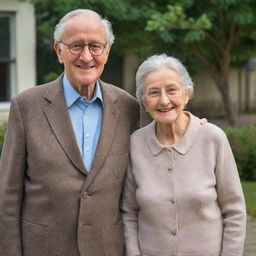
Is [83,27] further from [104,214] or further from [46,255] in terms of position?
[46,255]

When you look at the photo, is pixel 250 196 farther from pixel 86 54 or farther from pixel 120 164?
pixel 86 54

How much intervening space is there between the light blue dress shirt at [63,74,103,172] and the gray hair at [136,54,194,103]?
0.24m

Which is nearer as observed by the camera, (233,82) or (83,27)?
(83,27)

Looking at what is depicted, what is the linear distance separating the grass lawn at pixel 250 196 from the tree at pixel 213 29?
2749 millimetres

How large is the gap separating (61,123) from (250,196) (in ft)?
20.4

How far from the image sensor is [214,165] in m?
3.03

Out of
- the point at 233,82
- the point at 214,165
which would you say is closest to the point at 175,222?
the point at 214,165

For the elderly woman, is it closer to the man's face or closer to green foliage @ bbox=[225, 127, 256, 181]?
the man's face

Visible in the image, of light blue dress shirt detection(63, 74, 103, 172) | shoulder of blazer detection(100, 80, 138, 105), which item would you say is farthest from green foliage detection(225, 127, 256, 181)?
light blue dress shirt detection(63, 74, 103, 172)

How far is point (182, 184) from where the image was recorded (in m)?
3.03

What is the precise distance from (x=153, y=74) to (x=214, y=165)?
0.54 m

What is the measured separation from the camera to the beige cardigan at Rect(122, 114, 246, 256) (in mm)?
3018

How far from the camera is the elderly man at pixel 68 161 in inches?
119

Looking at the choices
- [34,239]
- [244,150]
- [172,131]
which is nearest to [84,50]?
[172,131]
